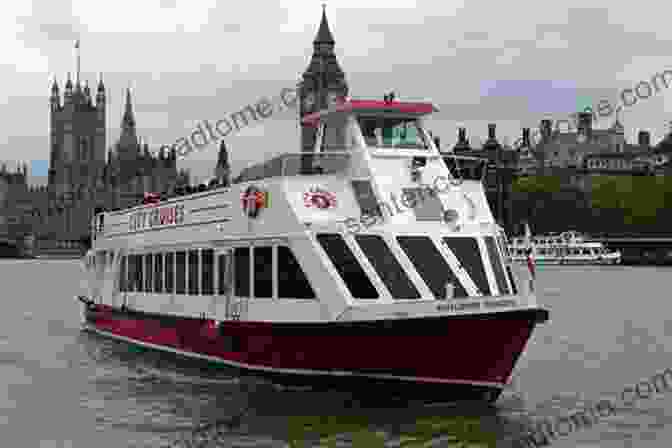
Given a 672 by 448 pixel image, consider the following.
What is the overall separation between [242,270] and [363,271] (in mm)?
3391

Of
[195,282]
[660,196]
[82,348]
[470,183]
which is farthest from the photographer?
[660,196]

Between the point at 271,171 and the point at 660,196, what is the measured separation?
5396 inches

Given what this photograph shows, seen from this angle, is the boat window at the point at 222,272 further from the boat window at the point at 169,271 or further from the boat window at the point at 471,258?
the boat window at the point at 471,258

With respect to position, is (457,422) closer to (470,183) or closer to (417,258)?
(417,258)

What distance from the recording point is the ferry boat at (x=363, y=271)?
18750 mm

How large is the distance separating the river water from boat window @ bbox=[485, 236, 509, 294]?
7.72 ft

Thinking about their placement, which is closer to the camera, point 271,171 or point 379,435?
point 379,435

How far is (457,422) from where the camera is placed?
18.9m

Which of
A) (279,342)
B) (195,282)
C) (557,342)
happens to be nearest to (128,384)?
(195,282)

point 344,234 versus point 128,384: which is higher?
point 344,234

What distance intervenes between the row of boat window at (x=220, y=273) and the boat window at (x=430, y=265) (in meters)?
1.98

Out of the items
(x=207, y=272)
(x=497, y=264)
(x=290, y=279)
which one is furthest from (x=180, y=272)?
(x=497, y=264)

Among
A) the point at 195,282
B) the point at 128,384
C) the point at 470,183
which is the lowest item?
the point at 128,384

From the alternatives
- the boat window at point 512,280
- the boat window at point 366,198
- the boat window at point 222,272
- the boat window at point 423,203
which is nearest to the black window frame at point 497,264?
the boat window at point 512,280
